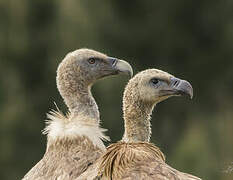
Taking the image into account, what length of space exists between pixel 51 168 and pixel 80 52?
53.5 inches

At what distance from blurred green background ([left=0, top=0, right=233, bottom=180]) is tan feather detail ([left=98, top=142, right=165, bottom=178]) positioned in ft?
30.9

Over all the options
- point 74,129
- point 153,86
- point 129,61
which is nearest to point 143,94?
point 153,86

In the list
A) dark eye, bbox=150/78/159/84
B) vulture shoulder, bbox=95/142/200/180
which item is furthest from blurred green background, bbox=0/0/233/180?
vulture shoulder, bbox=95/142/200/180

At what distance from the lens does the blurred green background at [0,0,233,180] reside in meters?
19.7

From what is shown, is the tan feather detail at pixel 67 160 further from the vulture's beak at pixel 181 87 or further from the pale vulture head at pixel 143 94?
the vulture's beak at pixel 181 87

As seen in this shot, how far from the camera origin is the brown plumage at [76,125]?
28.5ft

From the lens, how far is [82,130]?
8938 mm

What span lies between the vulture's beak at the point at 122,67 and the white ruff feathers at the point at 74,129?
Result: 1.98 feet

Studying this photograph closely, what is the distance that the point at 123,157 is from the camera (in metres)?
7.50

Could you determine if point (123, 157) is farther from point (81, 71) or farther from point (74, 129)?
point (81, 71)

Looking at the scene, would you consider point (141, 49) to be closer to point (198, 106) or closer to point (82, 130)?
point (198, 106)

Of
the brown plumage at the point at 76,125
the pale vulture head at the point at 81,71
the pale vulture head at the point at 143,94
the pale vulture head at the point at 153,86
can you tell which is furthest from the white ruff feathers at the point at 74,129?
the pale vulture head at the point at 153,86

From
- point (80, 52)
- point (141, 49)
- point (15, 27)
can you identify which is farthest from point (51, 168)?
point (141, 49)

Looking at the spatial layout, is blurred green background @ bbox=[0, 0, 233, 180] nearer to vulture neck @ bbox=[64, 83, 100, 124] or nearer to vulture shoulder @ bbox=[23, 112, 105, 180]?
vulture neck @ bbox=[64, 83, 100, 124]
